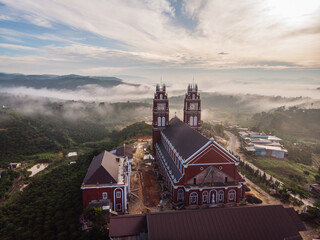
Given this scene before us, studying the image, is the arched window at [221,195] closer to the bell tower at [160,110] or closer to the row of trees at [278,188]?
the row of trees at [278,188]

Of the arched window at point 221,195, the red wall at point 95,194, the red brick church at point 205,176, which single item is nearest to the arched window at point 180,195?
the red brick church at point 205,176

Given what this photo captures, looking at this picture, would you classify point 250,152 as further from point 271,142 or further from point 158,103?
point 158,103

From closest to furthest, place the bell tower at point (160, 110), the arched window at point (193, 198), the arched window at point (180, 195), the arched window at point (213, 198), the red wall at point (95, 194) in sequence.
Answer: the red wall at point (95, 194) < the arched window at point (193, 198) < the arched window at point (213, 198) < the arched window at point (180, 195) < the bell tower at point (160, 110)

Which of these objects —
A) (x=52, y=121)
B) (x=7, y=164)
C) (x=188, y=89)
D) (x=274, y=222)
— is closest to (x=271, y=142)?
(x=188, y=89)

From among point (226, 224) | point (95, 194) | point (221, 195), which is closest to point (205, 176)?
point (221, 195)

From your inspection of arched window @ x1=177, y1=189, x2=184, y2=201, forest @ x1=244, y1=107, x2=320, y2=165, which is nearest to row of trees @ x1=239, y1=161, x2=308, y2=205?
arched window @ x1=177, y1=189, x2=184, y2=201

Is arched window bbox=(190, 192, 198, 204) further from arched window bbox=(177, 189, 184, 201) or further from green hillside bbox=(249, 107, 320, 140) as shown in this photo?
green hillside bbox=(249, 107, 320, 140)

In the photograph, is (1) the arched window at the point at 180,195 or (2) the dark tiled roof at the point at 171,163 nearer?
(1) the arched window at the point at 180,195
